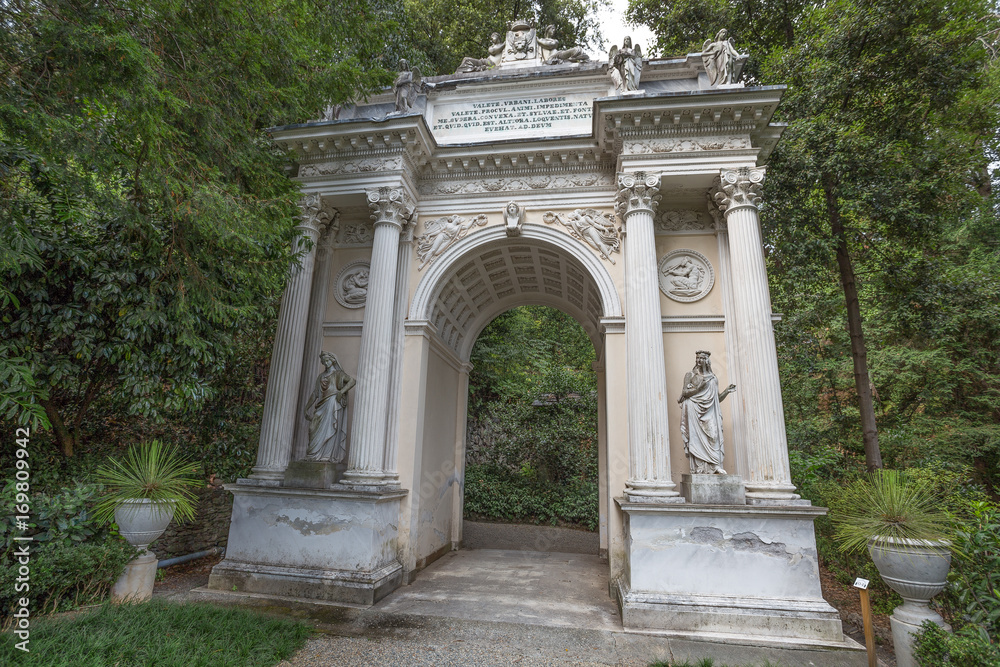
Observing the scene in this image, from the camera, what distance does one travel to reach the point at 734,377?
752cm

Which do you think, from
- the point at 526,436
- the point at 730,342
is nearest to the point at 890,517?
the point at 730,342

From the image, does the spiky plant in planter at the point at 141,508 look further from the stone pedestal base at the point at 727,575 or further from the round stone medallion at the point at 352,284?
the stone pedestal base at the point at 727,575

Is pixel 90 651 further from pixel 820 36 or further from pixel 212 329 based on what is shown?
pixel 820 36

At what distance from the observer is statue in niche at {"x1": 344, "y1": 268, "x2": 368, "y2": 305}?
8.98 meters

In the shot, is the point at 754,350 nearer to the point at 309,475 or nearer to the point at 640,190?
the point at 640,190

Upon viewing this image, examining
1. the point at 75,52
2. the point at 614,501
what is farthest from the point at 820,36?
the point at 75,52

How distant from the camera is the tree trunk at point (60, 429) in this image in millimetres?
6062

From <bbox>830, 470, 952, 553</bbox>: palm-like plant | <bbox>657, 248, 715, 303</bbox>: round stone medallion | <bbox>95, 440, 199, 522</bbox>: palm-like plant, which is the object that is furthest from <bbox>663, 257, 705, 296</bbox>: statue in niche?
<bbox>95, 440, 199, 522</bbox>: palm-like plant

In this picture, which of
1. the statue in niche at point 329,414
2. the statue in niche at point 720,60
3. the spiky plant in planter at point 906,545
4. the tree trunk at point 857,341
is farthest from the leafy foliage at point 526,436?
the spiky plant in planter at point 906,545

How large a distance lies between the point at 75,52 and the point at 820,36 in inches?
467

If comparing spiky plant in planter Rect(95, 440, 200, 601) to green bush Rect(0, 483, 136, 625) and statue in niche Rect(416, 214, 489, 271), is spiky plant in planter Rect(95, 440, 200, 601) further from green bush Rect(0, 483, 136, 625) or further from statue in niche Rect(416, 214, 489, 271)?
statue in niche Rect(416, 214, 489, 271)

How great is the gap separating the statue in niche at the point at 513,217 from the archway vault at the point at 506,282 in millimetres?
158

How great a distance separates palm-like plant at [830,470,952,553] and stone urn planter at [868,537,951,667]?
7cm

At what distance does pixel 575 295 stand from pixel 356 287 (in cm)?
467
